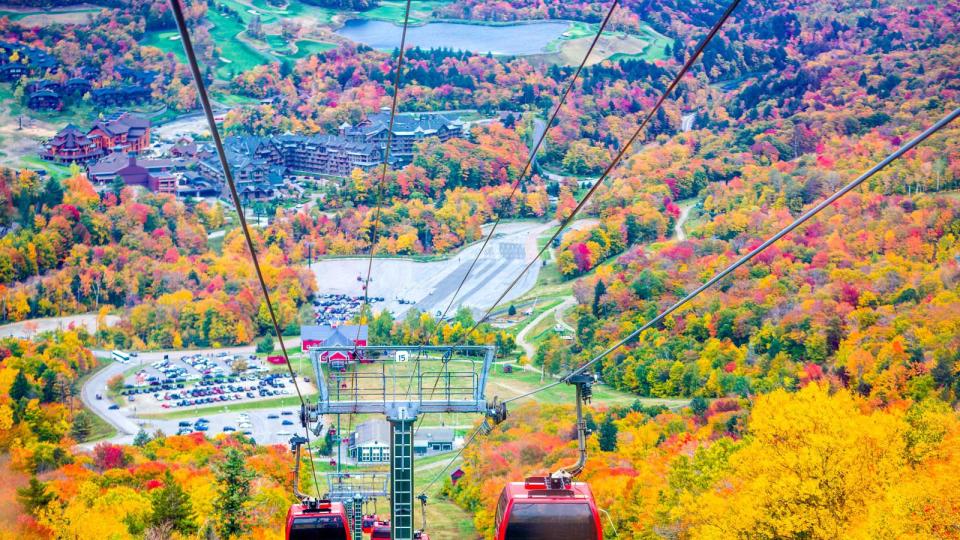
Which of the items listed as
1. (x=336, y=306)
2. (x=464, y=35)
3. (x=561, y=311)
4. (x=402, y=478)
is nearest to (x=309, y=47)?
(x=464, y=35)

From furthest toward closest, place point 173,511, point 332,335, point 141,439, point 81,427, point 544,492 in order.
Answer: point 332,335 < point 81,427 < point 141,439 < point 173,511 < point 544,492

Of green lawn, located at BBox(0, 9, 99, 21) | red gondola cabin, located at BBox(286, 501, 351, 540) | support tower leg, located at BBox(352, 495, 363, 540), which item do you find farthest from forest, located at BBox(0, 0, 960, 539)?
red gondola cabin, located at BBox(286, 501, 351, 540)

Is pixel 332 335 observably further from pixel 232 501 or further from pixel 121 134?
pixel 121 134

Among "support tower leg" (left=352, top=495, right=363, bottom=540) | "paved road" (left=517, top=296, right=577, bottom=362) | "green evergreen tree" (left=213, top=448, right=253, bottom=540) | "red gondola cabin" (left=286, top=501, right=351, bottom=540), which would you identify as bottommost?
"paved road" (left=517, top=296, right=577, bottom=362)

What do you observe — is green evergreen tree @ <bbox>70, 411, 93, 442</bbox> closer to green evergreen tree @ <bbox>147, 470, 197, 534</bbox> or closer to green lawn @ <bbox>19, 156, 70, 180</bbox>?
green evergreen tree @ <bbox>147, 470, 197, 534</bbox>

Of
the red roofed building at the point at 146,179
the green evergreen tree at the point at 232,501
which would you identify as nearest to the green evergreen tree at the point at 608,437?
the green evergreen tree at the point at 232,501

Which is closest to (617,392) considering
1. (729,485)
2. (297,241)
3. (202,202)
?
(729,485)

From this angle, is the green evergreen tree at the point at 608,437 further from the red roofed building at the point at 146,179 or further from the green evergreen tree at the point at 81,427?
the red roofed building at the point at 146,179
